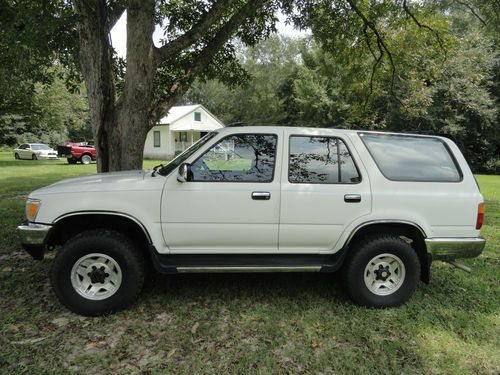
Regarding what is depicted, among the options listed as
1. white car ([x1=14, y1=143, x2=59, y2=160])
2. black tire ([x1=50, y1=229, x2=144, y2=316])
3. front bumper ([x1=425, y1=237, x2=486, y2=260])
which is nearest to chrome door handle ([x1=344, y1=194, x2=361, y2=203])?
front bumper ([x1=425, y1=237, x2=486, y2=260])

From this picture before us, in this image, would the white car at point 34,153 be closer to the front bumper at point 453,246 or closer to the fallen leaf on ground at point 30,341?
the fallen leaf on ground at point 30,341

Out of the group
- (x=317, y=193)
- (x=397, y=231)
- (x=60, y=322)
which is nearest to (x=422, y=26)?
(x=397, y=231)

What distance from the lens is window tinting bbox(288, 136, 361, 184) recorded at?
398 cm

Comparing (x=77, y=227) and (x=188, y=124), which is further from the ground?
(x=188, y=124)

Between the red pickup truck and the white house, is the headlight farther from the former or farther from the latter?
the white house

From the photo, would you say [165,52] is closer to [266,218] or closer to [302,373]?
[266,218]

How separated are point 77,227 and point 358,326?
2.98 m

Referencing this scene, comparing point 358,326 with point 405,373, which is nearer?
point 405,373

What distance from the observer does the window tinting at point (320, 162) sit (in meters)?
3.98

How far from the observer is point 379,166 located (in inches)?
161

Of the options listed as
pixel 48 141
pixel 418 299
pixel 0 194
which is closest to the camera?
pixel 418 299

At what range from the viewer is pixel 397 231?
4.15 m

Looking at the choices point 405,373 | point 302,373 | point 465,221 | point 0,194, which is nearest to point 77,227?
point 302,373

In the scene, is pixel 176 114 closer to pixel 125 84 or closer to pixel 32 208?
pixel 125 84
